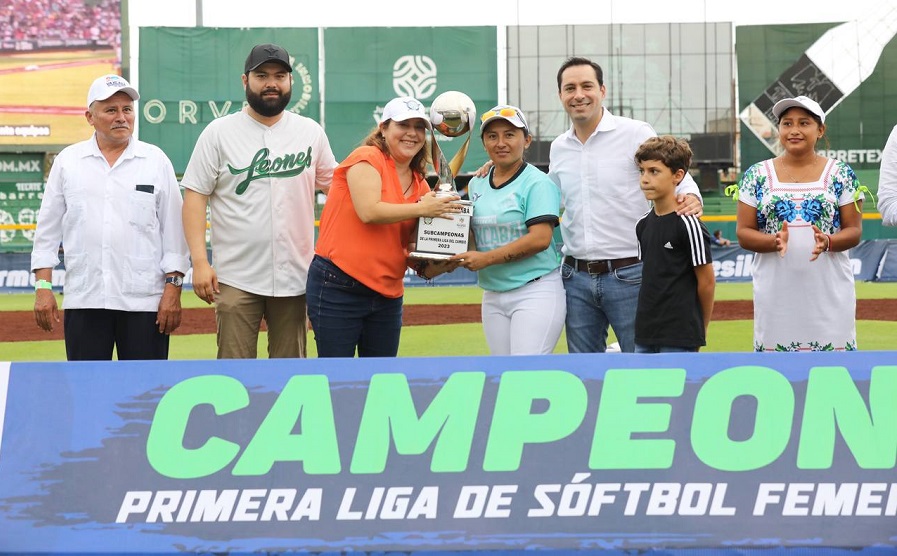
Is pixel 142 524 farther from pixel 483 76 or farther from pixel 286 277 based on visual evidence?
pixel 483 76

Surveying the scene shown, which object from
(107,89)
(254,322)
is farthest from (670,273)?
(107,89)

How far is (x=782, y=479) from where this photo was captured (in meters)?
3.55

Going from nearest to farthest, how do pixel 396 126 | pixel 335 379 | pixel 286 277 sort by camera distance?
pixel 335 379
pixel 396 126
pixel 286 277

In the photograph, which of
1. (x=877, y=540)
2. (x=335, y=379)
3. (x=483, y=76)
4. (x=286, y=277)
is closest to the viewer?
(x=877, y=540)

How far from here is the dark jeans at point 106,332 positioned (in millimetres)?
5023

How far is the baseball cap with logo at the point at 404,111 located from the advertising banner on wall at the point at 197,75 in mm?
32506

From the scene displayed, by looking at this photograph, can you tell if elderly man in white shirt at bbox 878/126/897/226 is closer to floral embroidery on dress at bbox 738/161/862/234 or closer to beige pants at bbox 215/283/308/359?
floral embroidery on dress at bbox 738/161/862/234

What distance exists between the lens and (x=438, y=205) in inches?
181

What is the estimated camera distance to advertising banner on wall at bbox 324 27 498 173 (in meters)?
36.8

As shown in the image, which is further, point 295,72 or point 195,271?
point 295,72

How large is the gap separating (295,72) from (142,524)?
34946 mm

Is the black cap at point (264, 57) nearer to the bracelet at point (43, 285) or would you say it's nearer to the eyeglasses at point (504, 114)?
the eyeglasses at point (504, 114)

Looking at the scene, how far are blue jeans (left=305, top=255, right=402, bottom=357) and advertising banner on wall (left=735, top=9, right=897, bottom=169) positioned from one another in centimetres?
3878

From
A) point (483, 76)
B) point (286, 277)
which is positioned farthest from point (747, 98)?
point (286, 277)
